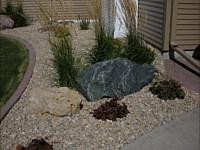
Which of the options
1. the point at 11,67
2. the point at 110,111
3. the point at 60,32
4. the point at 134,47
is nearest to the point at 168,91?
the point at 110,111

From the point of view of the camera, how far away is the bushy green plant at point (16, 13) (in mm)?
11078

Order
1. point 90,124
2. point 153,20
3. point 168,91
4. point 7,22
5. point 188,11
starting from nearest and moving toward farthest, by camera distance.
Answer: point 90,124 → point 168,91 → point 188,11 → point 153,20 → point 7,22

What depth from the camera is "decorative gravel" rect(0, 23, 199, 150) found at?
3553mm

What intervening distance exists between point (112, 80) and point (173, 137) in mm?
1421

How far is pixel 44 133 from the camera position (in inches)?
147

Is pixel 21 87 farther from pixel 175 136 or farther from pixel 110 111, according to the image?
pixel 175 136

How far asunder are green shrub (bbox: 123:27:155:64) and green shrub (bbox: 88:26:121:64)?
21 cm

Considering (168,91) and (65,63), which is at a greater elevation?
(65,63)

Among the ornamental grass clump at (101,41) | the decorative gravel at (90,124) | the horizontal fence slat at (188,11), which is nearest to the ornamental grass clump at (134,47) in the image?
the ornamental grass clump at (101,41)

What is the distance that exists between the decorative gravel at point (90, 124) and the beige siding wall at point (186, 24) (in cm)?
203

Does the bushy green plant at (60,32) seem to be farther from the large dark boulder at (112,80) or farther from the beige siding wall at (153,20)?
the beige siding wall at (153,20)

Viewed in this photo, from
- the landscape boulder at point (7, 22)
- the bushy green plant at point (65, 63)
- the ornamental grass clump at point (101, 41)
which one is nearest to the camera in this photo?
the bushy green plant at point (65, 63)

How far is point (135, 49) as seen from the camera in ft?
18.7

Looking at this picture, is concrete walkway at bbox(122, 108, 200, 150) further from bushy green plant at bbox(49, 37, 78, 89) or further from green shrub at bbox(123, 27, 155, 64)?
green shrub at bbox(123, 27, 155, 64)
